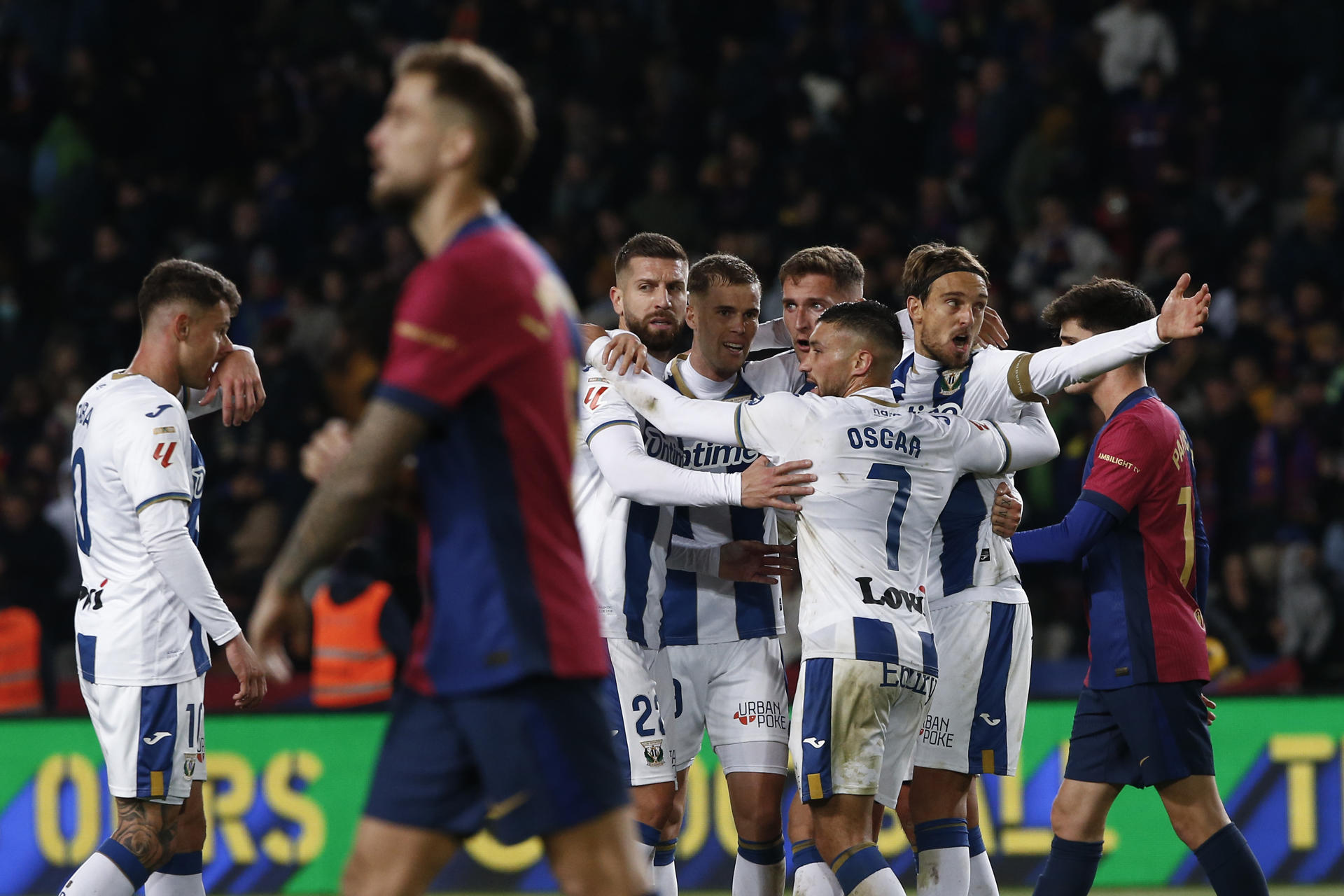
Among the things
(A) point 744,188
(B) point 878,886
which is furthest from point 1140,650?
(A) point 744,188

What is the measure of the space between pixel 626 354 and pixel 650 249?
728 mm

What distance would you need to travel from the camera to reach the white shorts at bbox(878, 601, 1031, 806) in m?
6.31

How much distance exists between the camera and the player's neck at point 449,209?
373 centimetres

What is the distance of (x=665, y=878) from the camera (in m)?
6.65

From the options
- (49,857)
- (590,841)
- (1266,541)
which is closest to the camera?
(590,841)

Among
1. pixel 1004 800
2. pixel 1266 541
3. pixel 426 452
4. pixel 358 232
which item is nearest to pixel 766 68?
pixel 358 232

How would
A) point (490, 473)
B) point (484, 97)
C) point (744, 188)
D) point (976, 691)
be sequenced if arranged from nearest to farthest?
1. point (490, 473)
2. point (484, 97)
3. point (976, 691)
4. point (744, 188)

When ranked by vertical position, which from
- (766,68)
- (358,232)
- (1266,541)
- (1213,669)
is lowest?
(1213,669)

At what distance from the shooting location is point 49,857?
9219mm

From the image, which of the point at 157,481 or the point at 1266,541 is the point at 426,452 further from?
the point at 1266,541

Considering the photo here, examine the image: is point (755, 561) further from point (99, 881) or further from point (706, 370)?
point (99, 881)

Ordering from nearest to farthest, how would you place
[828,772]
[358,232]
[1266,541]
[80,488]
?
1. [828,772]
2. [80,488]
3. [1266,541]
4. [358,232]

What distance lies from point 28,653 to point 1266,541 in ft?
30.5

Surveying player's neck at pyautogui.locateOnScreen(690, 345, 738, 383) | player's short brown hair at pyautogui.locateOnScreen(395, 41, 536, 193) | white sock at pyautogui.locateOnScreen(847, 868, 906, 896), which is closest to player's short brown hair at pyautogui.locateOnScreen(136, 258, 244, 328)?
player's neck at pyautogui.locateOnScreen(690, 345, 738, 383)
